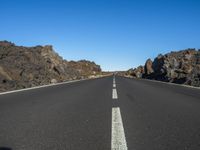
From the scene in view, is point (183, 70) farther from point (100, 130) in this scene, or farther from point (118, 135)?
point (118, 135)

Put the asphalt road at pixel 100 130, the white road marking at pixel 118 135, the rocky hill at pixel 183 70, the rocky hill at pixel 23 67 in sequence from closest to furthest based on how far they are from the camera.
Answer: the white road marking at pixel 118 135, the asphalt road at pixel 100 130, the rocky hill at pixel 23 67, the rocky hill at pixel 183 70

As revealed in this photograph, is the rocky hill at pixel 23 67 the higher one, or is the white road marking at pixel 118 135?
the rocky hill at pixel 23 67

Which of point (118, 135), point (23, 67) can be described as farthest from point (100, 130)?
point (23, 67)

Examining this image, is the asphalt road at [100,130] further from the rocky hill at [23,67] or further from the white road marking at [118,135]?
the rocky hill at [23,67]

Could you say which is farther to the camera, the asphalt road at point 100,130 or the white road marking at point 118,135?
the asphalt road at point 100,130

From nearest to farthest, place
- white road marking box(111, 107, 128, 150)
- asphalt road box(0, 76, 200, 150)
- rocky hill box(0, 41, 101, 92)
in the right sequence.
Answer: white road marking box(111, 107, 128, 150), asphalt road box(0, 76, 200, 150), rocky hill box(0, 41, 101, 92)

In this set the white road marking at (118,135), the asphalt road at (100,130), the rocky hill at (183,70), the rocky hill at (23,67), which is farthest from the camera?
the rocky hill at (183,70)

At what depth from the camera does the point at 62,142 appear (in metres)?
4.71

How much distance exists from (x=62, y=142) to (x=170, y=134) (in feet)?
6.38

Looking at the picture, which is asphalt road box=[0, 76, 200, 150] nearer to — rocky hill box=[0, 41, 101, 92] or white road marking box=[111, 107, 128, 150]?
white road marking box=[111, 107, 128, 150]

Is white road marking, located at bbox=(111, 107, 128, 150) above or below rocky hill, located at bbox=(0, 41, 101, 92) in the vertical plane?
below

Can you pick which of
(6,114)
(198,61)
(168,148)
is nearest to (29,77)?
(6,114)

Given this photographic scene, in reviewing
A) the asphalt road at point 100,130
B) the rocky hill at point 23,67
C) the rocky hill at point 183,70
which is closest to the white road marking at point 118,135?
the asphalt road at point 100,130

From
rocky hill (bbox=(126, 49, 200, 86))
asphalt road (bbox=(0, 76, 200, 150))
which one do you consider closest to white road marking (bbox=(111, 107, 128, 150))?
asphalt road (bbox=(0, 76, 200, 150))
